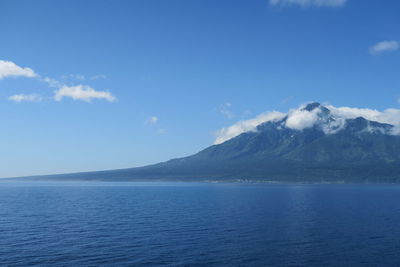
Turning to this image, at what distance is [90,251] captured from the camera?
5762 cm

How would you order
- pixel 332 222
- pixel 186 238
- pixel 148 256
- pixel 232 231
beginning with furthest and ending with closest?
pixel 332 222 → pixel 232 231 → pixel 186 238 → pixel 148 256

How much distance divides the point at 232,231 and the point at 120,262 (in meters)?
29.5

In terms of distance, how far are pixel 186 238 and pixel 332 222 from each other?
3886cm

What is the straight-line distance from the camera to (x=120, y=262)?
52.1 meters

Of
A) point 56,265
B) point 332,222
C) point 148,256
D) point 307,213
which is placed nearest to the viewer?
point 56,265

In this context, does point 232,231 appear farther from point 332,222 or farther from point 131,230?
point 332,222

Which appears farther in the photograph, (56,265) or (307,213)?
(307,213)

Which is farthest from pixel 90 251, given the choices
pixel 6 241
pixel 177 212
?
pixel 177 212

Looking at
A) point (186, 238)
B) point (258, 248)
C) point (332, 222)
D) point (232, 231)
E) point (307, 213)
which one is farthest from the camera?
point (307, 213)

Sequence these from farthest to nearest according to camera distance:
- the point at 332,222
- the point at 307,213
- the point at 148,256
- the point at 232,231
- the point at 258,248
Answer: the point at 307,213
the point at 332,222
the point at 232,231
the point at 258,248
the point at 148,256

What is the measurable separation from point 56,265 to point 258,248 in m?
29.9

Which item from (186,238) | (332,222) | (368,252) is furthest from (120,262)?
(332,222)

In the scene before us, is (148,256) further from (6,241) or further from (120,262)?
(6,241)

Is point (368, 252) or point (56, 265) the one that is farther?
point (368, 252)
